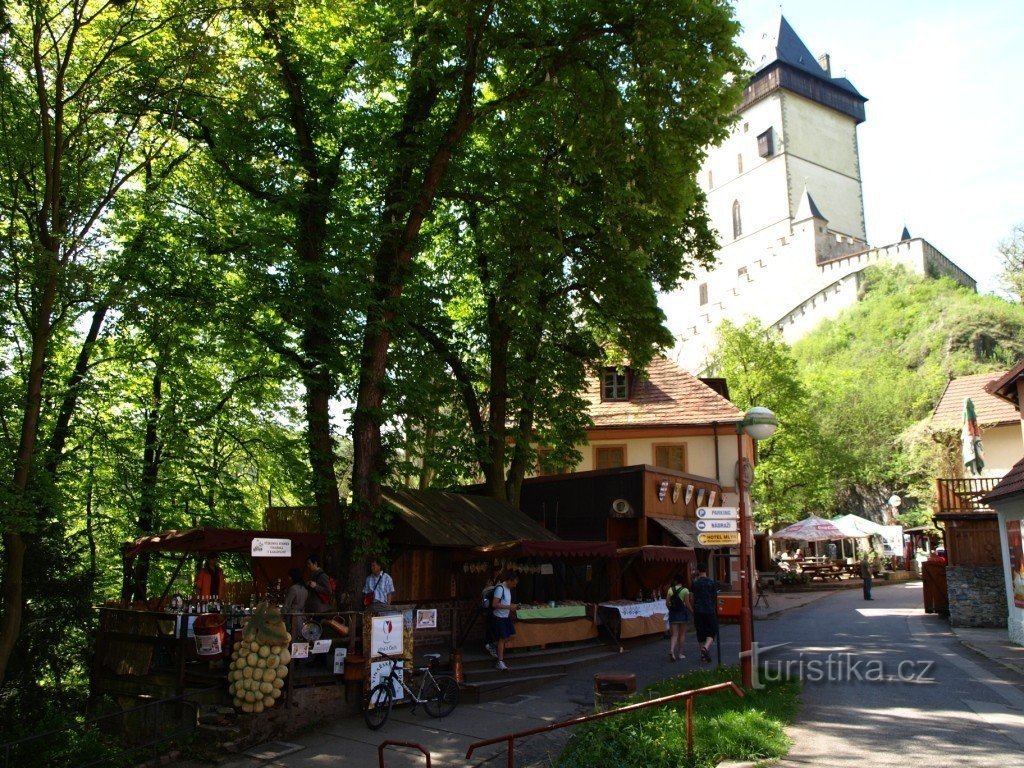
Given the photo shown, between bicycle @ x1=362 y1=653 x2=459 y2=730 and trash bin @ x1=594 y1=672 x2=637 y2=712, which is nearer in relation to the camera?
trash bin @ x1=594 y1=672 x2=637 y2=712

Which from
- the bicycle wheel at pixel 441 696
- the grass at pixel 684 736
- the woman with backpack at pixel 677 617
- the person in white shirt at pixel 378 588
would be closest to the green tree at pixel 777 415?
the woman with backpack at pixel 677 617

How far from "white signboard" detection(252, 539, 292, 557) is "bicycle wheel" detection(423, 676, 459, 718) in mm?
2940

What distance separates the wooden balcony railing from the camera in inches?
896

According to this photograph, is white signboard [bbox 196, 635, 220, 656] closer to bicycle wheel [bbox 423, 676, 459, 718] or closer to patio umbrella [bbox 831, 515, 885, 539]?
bicycle wheel [bbox 423, 676, 459, 718]

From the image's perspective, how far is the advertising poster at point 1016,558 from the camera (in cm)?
1789

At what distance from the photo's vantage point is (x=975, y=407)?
3712 centimetres

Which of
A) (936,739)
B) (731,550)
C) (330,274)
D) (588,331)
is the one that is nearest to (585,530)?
(588,331)

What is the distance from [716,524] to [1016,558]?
10510 mm

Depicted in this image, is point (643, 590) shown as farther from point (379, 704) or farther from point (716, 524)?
point (379, 704)

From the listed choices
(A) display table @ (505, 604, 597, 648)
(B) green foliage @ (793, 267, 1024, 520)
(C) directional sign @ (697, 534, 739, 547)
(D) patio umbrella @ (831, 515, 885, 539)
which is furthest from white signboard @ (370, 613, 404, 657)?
(B) green foliage @ (793, 267, 1024, 520)

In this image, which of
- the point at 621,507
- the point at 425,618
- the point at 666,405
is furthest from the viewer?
the point at 666,405

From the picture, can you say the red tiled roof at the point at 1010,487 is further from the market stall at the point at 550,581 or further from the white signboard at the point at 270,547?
the white signboard at the point at 270,547

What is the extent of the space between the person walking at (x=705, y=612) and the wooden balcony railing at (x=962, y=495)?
9.62 m

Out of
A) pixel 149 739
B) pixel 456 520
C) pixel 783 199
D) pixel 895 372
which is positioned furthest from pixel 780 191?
pixel 149 739
